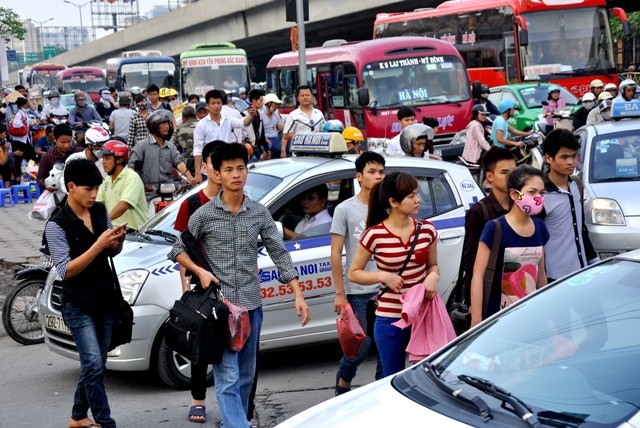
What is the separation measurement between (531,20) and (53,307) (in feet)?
64.8

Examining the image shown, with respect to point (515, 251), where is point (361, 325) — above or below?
below

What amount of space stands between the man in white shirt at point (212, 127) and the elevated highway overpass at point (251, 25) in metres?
30.2

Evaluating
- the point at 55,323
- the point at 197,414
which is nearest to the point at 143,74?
the point at 55,323

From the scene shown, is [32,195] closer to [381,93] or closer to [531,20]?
[381,93]

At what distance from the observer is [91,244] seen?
6109 mm

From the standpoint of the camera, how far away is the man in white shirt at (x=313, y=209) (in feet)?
25.4

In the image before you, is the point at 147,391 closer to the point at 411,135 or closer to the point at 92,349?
the point at 92,349

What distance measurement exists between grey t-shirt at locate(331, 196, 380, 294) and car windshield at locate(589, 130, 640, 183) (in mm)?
4829

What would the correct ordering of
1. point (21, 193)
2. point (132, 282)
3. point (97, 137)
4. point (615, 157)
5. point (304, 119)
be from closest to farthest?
point (132, 282)
point (97, 137)
point (615, 157)
point (304, 119)
point (21, 193)

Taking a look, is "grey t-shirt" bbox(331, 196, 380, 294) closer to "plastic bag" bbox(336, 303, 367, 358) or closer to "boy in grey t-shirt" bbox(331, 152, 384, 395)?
"boy in grey t-shirt" bbox(331, 152, 384, 395)


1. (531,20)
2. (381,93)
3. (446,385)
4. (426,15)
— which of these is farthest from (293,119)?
(426,15)

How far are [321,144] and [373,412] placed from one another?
4618mm

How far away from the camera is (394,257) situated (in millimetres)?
5738

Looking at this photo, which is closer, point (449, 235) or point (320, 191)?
point (320, 191)
